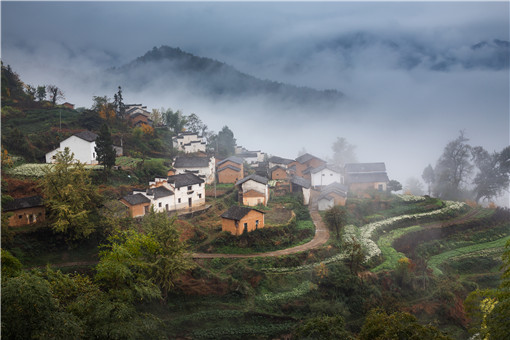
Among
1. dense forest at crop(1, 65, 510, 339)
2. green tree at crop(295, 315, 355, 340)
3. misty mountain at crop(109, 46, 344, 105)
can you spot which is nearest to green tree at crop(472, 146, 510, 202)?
dense forest at crop(1, 65, 510, 339)

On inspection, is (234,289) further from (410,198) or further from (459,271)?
(410,198)

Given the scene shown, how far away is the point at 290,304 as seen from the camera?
19.6 meters

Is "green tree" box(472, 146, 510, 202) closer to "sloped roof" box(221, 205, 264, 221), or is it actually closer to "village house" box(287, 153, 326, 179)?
"village house" box(287, 153, 326, 179)

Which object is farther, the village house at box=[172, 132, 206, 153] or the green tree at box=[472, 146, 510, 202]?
the village house at box=[172, 132, 206, 153]

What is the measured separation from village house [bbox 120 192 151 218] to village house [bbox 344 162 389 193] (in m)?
23.8

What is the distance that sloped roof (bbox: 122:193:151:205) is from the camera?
25959 millimetres

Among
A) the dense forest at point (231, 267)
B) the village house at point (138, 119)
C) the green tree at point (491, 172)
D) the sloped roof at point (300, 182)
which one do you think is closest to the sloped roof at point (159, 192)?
the dense forest at point (231, 267)

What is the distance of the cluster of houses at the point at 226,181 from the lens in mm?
25719

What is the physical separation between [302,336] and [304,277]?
346 inches

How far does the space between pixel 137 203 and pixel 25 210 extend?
7054 millimetres

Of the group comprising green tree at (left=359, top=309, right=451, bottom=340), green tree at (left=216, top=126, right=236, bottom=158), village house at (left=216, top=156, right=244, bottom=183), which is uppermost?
green tree at (left=216, top=126, right=236, bottom=158)

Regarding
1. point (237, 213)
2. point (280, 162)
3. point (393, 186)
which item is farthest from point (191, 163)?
point (393, 186)

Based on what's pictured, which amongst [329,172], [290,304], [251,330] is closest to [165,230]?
[251,330]

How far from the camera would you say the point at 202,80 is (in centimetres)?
9081
